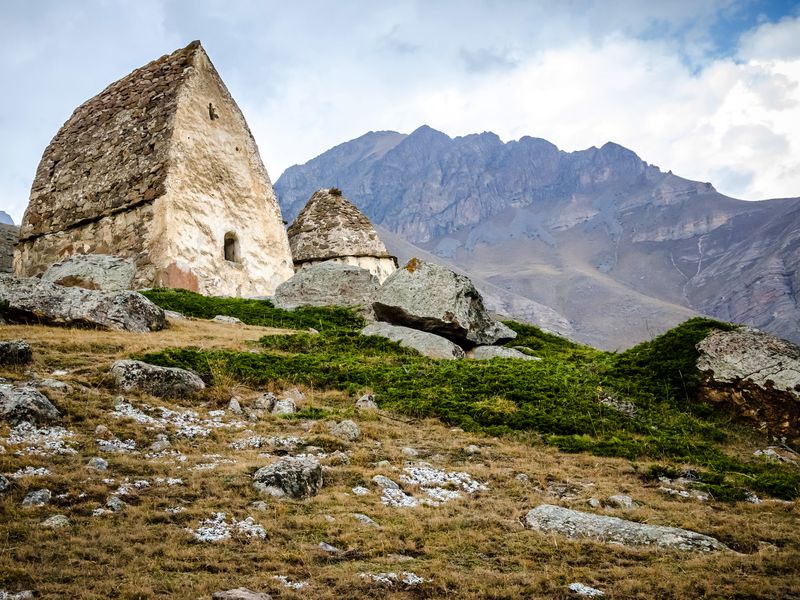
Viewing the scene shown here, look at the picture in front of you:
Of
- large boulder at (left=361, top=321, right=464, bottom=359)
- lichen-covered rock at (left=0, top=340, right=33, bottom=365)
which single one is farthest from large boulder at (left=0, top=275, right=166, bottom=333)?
large boulder at (left=361, top=321, right=464, bottom=359)

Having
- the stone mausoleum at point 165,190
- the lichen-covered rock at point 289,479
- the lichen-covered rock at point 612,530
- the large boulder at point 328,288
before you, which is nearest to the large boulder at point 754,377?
the lichen-covered rock at point 612,530

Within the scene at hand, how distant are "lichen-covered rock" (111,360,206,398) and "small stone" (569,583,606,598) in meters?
6.81

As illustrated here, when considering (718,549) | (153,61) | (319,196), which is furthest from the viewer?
(319,196)

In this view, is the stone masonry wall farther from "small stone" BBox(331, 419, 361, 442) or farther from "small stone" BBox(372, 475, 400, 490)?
"small stone" BBox(372, 475, 400, 490)

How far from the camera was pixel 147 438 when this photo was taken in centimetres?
727

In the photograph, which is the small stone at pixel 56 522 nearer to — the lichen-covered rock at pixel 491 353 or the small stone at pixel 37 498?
the small stone at pixel 37 498

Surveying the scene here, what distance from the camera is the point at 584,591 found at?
433 centimetres

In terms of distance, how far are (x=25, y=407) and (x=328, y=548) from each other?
4396 millimetres

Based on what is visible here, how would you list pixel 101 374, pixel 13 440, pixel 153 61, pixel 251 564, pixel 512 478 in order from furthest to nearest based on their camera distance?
pixel 153 61 → pixel 101 374 → pixel 512 478 → pixel 13 440 → pixel 251 564

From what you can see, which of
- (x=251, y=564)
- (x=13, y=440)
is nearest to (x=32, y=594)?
→ (x=251, y=564)

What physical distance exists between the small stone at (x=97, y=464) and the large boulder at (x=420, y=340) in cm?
900

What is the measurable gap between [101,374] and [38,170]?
22.0 m

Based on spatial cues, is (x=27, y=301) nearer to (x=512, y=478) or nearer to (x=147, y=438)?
(x=147, y=438)

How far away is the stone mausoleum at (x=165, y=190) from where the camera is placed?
2202 cm
